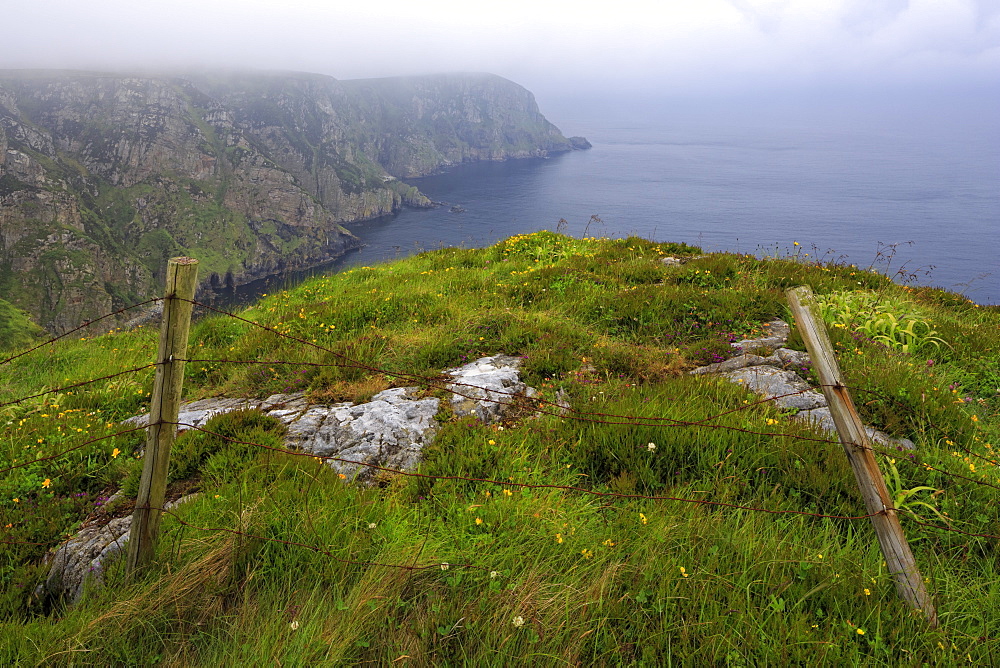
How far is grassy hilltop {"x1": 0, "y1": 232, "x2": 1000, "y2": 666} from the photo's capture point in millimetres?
2963

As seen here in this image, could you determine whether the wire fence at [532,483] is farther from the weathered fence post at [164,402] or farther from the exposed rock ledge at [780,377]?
the exposed rock ledge at [780,377]

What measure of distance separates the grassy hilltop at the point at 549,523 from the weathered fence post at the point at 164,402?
0.30 meters

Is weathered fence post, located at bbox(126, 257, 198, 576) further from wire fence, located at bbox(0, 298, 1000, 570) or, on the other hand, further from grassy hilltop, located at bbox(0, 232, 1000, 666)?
grassy hilltop, located at bbox(0, 232, 1000, 666)

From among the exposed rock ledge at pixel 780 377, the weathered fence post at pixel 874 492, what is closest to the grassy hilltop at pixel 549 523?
the weathered fence post at pixel 874 492

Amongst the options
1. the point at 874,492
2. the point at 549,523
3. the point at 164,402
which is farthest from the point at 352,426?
the point at 874,492

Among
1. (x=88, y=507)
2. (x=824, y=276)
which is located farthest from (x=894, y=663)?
(x=824, y=276)

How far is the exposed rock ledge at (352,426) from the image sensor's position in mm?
3826

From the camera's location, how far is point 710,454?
4633 mm

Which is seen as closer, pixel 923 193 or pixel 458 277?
pixel 458 277

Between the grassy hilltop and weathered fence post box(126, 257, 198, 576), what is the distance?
0.30 meters

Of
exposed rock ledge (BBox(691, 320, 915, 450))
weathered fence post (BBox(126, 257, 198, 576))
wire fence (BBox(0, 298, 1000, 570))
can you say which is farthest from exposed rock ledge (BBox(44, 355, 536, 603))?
exposed rock ledge (BBox(691, 320, 915, 450))

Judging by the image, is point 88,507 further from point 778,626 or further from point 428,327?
point 778,626

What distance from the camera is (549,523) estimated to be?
3.85 metres

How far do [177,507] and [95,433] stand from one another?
8.54ft
